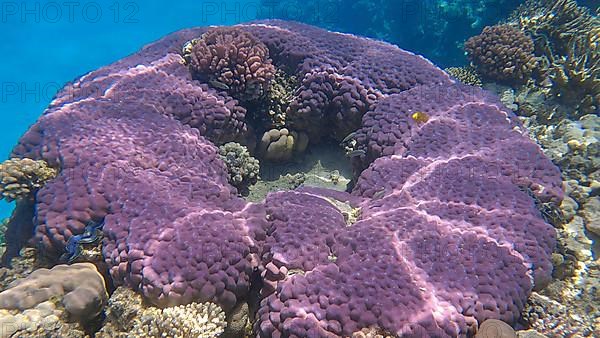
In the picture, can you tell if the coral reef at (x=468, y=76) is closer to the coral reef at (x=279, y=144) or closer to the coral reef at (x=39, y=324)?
the coral reef at (x=279, y=144)

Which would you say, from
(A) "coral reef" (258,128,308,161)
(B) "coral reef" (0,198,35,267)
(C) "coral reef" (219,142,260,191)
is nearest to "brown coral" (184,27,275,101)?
(A) "coral reef" (258,128,308,161)

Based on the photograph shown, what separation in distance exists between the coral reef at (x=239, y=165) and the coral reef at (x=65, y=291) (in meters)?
2.11

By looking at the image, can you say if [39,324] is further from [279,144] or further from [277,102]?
[277,102]

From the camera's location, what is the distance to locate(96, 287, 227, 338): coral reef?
9.11ft

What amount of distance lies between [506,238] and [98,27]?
164ft

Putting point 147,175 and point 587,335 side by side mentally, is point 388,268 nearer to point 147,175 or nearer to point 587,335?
point 587,335

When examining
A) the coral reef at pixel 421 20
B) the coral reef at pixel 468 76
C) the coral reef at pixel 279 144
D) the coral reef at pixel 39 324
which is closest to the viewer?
the coral reef at pixel 39 324

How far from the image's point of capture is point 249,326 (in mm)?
3307

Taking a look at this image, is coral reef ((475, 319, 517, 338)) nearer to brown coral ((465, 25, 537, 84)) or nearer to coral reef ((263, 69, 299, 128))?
coral reef ((263, 69, 299, 128))

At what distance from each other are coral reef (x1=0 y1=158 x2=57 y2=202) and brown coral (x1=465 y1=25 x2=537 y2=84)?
24.1ft

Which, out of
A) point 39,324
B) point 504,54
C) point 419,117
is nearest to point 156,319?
point 39,324

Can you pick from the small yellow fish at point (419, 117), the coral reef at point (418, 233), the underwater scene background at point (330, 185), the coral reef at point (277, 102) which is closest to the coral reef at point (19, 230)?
the underwater scene background at point (330, 185)

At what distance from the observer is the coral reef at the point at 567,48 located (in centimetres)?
634

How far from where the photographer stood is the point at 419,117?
189 inches
